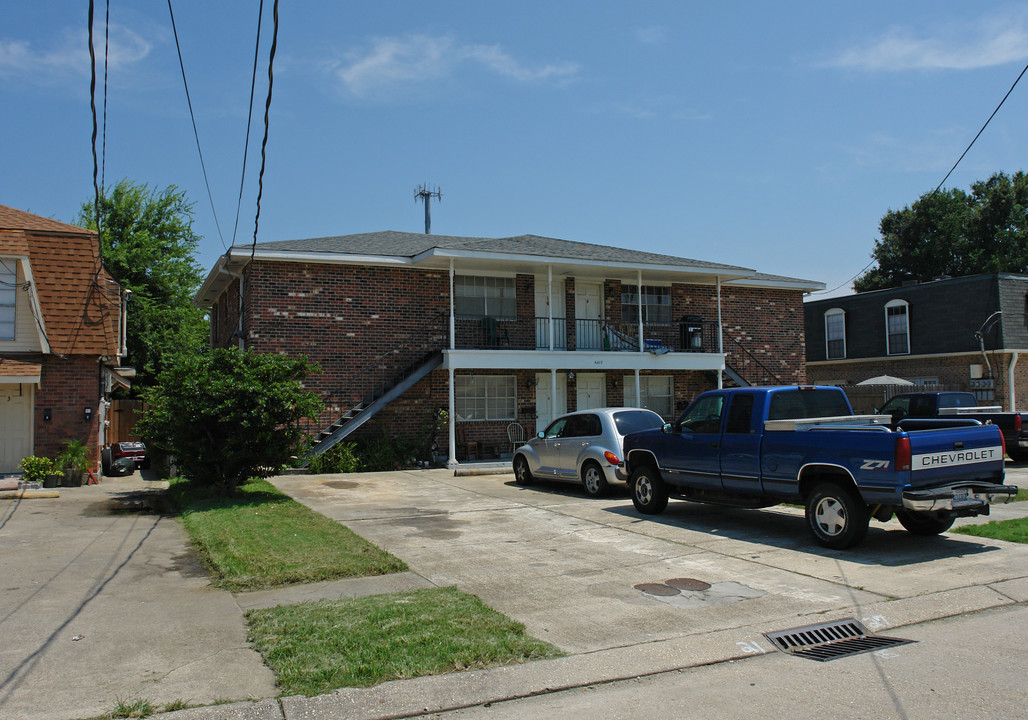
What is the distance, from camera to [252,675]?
16.3 ft

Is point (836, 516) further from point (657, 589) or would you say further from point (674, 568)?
point (657, 589)

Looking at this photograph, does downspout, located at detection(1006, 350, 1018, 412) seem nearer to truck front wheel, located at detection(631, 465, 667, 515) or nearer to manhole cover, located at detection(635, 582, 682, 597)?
truck front wheel, located at detection(631, 465, 667, 515)

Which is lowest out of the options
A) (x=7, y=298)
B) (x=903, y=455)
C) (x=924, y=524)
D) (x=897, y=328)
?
(x=924, y=524)

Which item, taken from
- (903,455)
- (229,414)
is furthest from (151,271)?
(903,455)

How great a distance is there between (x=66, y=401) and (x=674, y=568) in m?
15.1

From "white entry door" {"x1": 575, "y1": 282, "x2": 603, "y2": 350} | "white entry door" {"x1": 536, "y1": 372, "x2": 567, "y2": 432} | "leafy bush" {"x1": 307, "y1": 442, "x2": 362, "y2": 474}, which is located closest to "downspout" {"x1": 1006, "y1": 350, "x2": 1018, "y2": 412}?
"white entry door" {"x1": 575, "y1": 282, "x2": 603, "y2": 350}

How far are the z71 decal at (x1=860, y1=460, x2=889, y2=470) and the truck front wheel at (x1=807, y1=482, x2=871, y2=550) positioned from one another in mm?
420

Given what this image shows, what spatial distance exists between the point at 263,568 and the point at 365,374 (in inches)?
482

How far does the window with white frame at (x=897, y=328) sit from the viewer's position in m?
29.6

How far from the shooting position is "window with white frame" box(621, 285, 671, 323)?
77.2 ft

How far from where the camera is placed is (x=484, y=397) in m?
21.4

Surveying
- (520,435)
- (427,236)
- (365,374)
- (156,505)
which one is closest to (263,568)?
(156,505)

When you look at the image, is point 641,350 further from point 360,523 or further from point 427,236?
point 360,523

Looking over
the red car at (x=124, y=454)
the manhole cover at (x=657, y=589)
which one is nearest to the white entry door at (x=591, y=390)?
the red car at (x=124, y=454)
